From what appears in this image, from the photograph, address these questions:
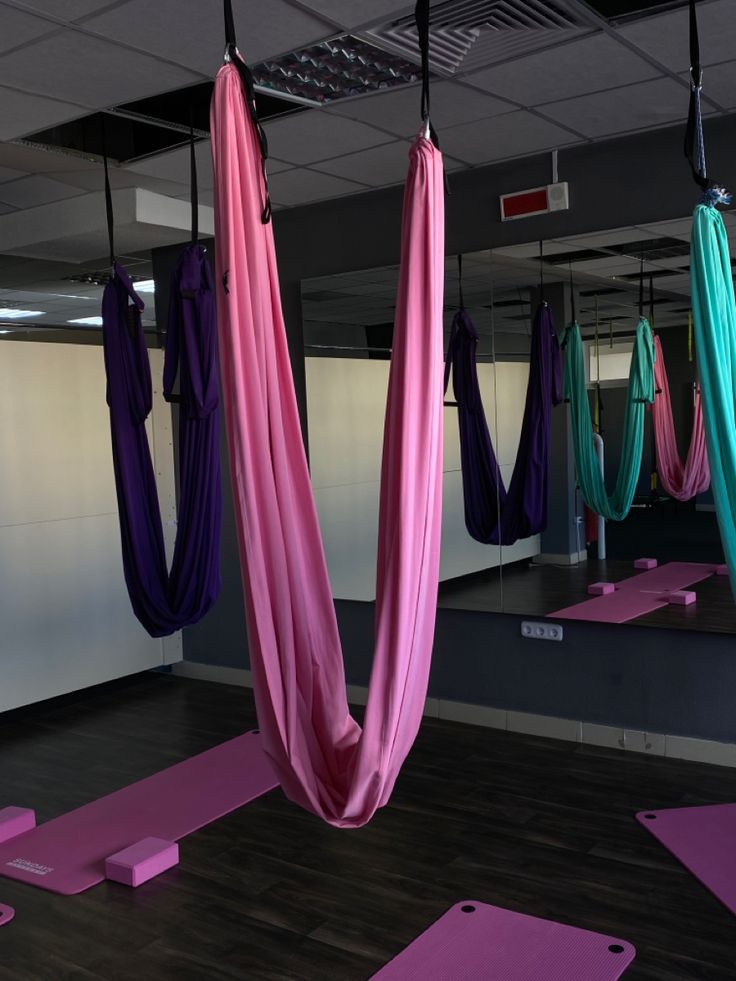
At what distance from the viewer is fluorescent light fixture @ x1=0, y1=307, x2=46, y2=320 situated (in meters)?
8.77

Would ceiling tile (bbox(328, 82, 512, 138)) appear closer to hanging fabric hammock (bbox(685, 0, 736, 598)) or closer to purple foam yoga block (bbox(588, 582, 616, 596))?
hanging fabric hammock (bbox(685, 0, 736, 598))

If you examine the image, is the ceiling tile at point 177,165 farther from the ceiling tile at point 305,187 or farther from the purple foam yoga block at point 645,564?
the purple foam yoga block at point 645,564

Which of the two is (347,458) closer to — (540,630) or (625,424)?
(540,630)

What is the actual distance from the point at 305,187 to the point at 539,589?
219 centimetres

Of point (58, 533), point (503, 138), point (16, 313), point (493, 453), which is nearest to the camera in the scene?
point (503, 138)

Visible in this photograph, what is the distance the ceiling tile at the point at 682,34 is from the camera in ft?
8.89

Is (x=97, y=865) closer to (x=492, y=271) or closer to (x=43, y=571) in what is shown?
(x=43, y=571)

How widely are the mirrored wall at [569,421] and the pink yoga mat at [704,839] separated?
2.58 feet

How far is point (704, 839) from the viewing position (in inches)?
124

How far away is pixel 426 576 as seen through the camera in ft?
7.18

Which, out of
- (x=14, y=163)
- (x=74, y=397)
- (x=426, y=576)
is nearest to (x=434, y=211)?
(x=426, y=576)

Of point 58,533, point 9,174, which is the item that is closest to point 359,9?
point 9,174

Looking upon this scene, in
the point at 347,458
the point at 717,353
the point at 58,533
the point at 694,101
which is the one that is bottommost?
the point at 58,533

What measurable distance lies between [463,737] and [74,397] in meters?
2.68
